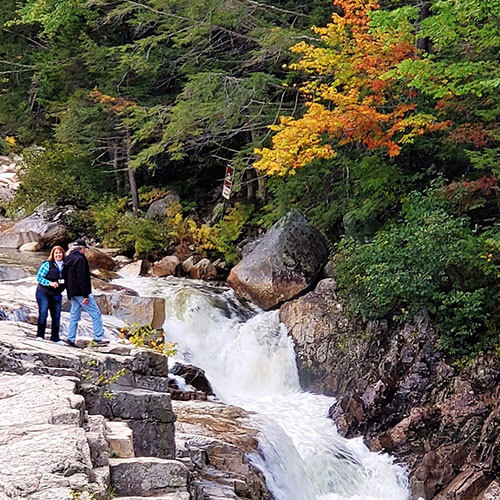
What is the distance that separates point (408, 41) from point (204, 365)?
713cm

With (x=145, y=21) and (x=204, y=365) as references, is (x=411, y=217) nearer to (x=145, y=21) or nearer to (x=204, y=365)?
(x=204, y=365)

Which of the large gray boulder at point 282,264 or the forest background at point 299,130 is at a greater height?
the forest background at point 299,130

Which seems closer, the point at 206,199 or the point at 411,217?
the point at 411,217

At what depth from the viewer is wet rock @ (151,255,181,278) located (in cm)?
1537

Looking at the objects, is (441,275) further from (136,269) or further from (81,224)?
(81,224)

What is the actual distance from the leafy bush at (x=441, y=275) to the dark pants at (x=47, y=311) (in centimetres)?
547

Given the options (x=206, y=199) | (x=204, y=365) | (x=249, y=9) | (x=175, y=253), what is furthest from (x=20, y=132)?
(x=204, y=365)

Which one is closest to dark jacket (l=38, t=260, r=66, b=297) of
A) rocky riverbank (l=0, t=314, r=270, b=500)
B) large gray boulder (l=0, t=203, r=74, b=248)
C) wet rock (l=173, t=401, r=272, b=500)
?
rocky riverbank (l=0, t=314, r=270, b=500)

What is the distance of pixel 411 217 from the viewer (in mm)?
11367

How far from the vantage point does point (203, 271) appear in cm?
1563

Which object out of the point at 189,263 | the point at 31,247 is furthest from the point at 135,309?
the point at 31,247

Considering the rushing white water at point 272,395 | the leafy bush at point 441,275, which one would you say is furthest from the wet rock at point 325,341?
the leafy bush at point 441,275

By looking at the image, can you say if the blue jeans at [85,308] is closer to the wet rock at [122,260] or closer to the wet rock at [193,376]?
the wet rock at [193,376]

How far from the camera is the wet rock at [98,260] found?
1492 centimetres
